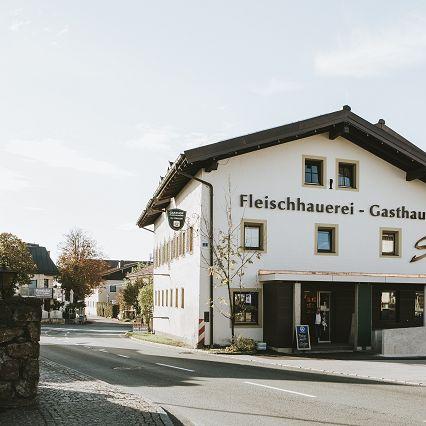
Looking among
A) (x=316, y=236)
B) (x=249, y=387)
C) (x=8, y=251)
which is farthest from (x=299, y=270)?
(x=8, y=251)

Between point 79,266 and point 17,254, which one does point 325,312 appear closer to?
point 17,254

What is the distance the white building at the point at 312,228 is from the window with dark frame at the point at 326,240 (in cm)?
5

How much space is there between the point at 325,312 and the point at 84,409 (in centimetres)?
2007

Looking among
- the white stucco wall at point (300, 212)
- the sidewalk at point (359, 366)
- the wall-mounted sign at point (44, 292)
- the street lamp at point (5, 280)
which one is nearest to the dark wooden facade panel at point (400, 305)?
the white stucco wall at point (300, 212)

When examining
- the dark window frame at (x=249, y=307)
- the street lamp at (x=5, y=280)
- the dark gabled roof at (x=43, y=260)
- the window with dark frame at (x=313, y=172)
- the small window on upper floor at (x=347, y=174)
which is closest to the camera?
the street lamp at (x=5, y=280)

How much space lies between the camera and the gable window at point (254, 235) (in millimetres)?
27312

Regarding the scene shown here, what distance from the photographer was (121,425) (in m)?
8.38

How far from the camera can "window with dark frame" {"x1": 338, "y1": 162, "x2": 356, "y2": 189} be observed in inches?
1158

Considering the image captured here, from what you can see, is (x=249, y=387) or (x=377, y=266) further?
(x=377, y=266)

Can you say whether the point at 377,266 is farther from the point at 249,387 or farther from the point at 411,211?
the point at 249,387

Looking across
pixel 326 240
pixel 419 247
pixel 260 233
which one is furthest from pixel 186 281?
pixel 419 247

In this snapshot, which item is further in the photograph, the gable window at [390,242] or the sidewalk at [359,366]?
the gable window at [390,242]

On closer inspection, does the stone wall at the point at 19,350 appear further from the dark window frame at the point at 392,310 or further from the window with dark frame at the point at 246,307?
the dark window frame at the point at 392,310

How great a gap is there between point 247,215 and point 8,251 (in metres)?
40.4
